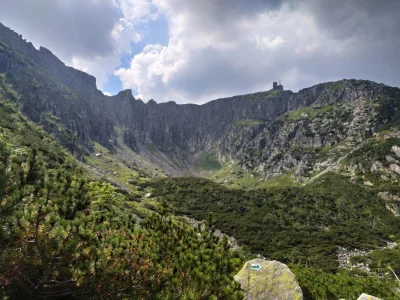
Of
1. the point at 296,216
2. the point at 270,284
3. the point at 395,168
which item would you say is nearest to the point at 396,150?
the point at 395,168

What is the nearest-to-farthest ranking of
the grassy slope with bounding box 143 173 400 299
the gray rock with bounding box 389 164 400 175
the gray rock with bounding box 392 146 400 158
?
the grassy slope with bounding box 143 173 400 299 < the gray rock with bounding box 389 164 400 175 < the gray rock with bounding box 392 146 400 158

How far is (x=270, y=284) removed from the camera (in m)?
14.7

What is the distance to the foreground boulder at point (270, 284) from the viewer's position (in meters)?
14.3

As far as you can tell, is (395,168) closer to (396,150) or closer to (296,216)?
(396,150)

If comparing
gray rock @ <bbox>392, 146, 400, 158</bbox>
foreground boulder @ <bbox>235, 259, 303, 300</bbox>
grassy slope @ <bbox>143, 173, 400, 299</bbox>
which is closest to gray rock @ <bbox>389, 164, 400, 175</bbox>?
gray rock @ <bbox>392, 146, 400, 158</bbox>

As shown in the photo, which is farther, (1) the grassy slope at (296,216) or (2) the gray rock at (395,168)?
(2) the gray rock at (395,168)

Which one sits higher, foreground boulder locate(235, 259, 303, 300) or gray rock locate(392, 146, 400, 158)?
gray rock locate(392, 146, 400, 158)

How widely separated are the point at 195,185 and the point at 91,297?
437 feet

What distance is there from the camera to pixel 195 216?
9412 centimetres

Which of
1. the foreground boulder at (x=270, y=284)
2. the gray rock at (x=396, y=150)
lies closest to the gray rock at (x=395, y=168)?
the gray rock at (x=396, y=150)

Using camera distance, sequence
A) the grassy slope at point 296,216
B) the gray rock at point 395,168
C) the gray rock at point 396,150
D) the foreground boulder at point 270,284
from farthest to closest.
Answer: the gray rock at point 396,150, the gray rock at point 395,168, the grassy slope at point 296,216, the foreground boulder at point 270,284

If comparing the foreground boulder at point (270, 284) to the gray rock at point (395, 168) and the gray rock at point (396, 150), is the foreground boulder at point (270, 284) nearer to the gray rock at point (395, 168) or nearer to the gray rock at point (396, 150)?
the gray rock at point (395, 168)

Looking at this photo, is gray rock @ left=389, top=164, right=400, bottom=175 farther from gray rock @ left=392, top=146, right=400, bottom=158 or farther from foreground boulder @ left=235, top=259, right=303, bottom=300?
foreground boulder @ left=235, top=259, right=303, bottom=300

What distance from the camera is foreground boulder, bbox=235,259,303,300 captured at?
1426 centimetres
